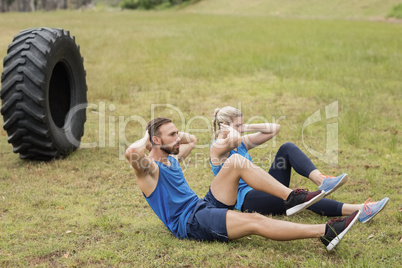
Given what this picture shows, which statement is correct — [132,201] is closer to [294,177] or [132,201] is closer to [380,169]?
[294,177]

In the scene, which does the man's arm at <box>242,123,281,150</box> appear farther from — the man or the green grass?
the green grass

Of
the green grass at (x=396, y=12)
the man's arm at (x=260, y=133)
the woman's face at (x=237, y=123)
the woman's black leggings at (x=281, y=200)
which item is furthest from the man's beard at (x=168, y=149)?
the green grass at (x=396, y=12)

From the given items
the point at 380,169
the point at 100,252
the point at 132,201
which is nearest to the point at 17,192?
the point at 132,201

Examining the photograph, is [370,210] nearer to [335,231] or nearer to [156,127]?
[335,231]

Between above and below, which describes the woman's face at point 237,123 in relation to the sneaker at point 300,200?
above

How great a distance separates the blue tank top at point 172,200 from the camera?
459 centimetres

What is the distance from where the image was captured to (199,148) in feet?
26.7

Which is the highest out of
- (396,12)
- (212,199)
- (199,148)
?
(212,199)

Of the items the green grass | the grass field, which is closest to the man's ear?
the grass field

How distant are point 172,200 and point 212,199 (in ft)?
1.17

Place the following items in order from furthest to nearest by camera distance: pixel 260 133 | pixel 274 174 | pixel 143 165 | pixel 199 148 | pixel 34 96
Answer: pixel 199 148
pixel 34 96
pixel 260 133
pixel 274 174
pixel 143 165

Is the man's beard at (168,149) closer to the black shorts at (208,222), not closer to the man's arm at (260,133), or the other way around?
the black shorts at (208,222)

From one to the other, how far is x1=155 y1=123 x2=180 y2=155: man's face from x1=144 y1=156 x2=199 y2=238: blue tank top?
5.9 inches

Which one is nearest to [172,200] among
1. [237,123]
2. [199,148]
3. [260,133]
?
[237,123]
